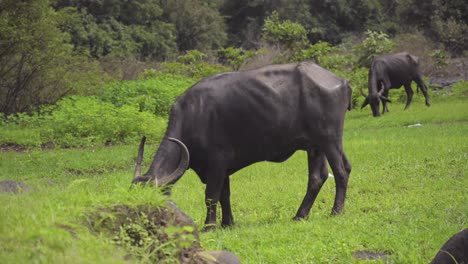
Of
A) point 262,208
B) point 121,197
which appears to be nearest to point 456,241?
point 121,197

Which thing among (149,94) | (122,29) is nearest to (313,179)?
(149,94)

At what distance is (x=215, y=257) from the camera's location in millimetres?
5305

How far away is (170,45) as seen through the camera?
45594mm

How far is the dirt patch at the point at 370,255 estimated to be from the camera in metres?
6.59

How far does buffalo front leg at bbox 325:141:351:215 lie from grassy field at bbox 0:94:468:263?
0.18 metres

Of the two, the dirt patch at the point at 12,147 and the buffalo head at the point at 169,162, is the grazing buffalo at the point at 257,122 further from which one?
the dirt patch at the point at 12,147

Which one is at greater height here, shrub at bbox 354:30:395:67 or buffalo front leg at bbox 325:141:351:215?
buffalo front leg at bbox 325:141:351:215

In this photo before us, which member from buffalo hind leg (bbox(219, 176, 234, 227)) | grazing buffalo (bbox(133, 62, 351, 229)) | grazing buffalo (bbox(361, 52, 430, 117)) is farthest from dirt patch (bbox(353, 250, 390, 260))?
grazing buffalo (bbox(361, 52, 430, 117))

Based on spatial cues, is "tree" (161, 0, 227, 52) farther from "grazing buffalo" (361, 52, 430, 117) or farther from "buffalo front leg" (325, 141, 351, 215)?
"buffalo front leg" (325, 141, 351, 215)

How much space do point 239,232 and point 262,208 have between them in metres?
1.94

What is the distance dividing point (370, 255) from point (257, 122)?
2508mm

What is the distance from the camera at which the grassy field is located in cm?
439

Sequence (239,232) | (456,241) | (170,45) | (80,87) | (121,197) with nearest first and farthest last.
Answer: (121,197) → (456,241) → (239,232) → (80,87) → (170,45)

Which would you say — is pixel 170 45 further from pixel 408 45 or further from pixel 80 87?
pixel 80 87
